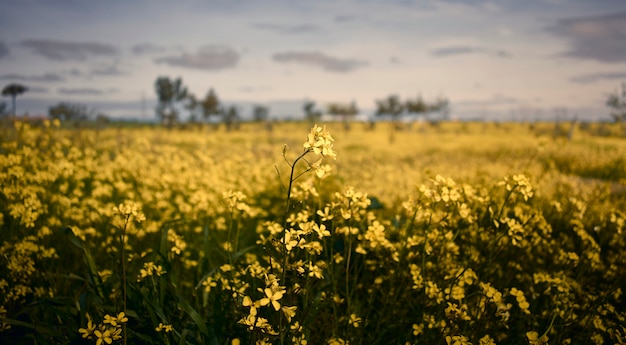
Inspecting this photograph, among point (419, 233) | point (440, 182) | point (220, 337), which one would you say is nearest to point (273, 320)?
point (220, 337)

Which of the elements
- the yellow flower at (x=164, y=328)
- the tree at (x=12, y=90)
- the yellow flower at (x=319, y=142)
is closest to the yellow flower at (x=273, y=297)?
the yellow flower at (x=319, y=142)

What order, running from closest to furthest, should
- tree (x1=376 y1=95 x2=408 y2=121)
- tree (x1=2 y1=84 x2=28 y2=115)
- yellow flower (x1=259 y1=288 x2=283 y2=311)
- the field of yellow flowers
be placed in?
1. yellow flower (x1=259 y1=288 x2=283 y2=311)
2. the field of yellow flowers
3. tree (x1=2 y1=84 x2=28 y2=115)
4. tree (x1=376 y1=95 x2=408 y2=121)

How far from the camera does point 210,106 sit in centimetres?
5847

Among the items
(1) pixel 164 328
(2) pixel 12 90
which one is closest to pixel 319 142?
(1) pixel 164 328

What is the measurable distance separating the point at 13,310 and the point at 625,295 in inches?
224

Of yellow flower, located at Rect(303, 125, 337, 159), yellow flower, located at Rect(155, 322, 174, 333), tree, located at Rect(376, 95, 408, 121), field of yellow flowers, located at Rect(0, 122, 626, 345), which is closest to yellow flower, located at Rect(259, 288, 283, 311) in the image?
field of yellow flowers, located at Rect(0, 122, 626, 345)

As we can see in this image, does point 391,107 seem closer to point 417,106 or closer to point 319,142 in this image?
point 417,106

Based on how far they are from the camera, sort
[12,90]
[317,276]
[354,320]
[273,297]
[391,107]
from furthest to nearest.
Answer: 1. [391,107]
2. [12,90]
3. [354,320]
4. [317,276]
5. [273,297]

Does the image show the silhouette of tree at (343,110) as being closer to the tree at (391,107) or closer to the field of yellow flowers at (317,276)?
the tree at (391,107)

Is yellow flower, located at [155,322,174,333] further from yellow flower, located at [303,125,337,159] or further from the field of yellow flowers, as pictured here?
yellow flower, located at [303,125,337,159]

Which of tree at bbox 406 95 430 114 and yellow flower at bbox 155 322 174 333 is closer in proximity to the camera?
yellow flower at bbox 155 322 174 333

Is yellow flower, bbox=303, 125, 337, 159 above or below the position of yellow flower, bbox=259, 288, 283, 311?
above

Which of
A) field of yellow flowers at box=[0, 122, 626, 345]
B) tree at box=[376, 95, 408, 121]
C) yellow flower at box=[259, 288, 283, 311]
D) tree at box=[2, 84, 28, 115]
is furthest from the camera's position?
tree at box=[376, 95, 408, 121]

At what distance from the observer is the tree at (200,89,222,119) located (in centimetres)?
5803
